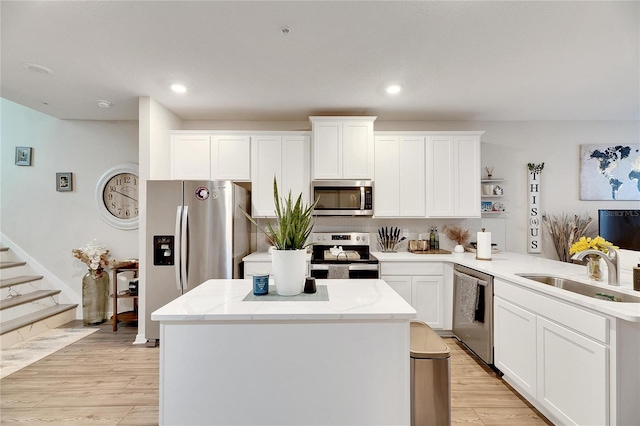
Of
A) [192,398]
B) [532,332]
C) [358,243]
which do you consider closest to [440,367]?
[532,332]

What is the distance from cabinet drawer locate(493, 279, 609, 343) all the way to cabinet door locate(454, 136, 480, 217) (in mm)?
1498

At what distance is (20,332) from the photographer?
3.36 m

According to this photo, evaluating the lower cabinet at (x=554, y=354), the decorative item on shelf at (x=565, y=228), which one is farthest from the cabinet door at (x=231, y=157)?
the decorative item on shelf at (x=565, y=228)

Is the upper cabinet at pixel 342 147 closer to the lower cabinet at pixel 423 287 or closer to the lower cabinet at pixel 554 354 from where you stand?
the lower cabinet at pixel 423 287

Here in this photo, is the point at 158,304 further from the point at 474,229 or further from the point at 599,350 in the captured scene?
the point at 474,229

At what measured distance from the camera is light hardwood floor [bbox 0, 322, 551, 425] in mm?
2078

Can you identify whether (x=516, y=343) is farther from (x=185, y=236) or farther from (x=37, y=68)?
(x=37, y=68)

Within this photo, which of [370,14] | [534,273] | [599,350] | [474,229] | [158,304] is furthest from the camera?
[474,229]

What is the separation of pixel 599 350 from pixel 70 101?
16.5 ft

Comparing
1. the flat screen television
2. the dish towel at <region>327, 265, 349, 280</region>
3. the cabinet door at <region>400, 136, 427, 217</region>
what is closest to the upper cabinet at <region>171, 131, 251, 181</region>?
the dish towel at <region>327, 265, 349, 280</region>

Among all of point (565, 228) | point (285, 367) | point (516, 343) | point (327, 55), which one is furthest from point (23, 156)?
point (565, 228)

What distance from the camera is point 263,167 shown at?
12.6 feet

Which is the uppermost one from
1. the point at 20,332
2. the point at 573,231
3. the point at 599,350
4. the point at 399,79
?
the point at 399,79

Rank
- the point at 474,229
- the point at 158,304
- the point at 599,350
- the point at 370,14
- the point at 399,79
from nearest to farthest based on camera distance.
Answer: the point at 599,350, the point at 370,14, the point at 399,79, the point at 158,304, the point at 474,229
